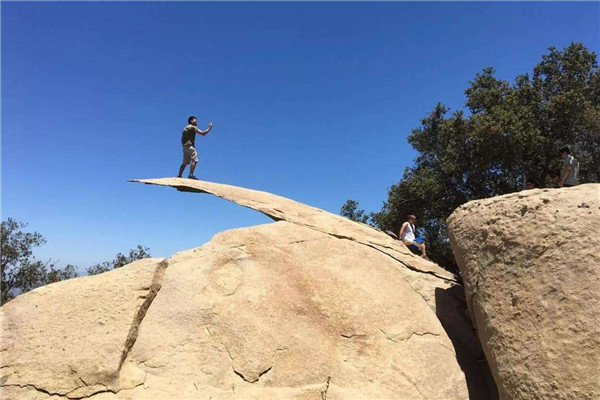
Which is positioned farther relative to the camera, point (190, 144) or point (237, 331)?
point (190, 144)

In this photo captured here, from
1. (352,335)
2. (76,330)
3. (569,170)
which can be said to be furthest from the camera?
(569,170)

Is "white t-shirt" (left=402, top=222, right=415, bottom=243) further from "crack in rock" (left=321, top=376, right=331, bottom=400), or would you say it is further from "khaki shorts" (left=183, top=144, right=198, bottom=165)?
"khaki shorts" (left=183, top=144, right=198, bottom=165)

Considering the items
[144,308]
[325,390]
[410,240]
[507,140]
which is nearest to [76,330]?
[144,308]

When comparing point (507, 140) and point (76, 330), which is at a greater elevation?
point (507, 140)

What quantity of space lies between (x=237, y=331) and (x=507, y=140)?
1810cm

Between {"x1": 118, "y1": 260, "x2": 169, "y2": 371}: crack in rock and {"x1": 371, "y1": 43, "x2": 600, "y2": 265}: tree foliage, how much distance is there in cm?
1546

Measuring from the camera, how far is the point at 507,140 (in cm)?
1925

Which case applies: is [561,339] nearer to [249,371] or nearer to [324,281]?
[324,281]

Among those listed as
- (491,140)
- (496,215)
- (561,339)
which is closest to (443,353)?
(561,339)

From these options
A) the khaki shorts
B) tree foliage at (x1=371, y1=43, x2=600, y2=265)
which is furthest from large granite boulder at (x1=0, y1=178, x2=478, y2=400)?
tree foliage at (x1=371, y1=43, x2=600, y2=265)

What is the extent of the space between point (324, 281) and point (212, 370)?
2232mm

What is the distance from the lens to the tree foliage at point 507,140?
63.2ft

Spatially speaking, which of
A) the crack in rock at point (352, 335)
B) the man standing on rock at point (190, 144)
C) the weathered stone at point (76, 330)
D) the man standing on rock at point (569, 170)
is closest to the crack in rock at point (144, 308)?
the weathered stone at point (76, 330)

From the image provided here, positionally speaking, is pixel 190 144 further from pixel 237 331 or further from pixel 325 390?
pixel 325 390
